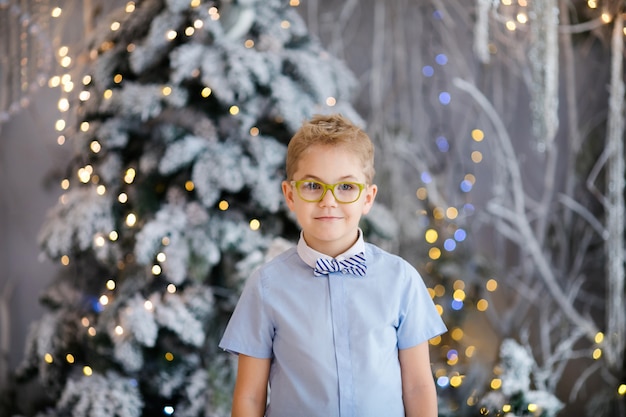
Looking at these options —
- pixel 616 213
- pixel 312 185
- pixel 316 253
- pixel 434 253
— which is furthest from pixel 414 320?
pixel 616 213

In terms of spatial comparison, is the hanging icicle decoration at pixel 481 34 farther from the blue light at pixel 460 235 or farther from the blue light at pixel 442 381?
the blue light at pixel 442 381

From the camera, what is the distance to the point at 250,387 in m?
1.54

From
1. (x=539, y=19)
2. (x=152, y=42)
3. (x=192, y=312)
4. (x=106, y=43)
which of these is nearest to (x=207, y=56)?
(x=152, y=42)

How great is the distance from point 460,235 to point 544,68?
78 centimetres

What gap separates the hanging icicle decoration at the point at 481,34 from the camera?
3107 mm

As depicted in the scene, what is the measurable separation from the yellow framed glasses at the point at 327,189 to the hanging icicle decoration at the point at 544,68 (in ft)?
5.84

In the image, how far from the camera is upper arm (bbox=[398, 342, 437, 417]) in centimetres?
153

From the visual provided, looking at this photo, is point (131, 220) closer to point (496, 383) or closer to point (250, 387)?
point (250, 387)

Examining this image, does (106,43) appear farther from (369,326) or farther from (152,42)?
(369,326)

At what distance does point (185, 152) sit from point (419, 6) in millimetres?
1291

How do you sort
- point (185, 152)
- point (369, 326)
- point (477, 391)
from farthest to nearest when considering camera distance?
point (477, 391), point (185, 152), point (369, 326)

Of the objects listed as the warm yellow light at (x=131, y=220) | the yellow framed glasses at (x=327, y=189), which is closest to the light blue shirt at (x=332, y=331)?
the yellow framed glasses at (x=327, y=189)

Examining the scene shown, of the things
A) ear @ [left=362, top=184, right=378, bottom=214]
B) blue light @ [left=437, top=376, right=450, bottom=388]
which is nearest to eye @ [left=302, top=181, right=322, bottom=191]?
ear @ [left=362, top=184, right=378, bottom=214]

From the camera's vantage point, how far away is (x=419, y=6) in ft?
10.6
